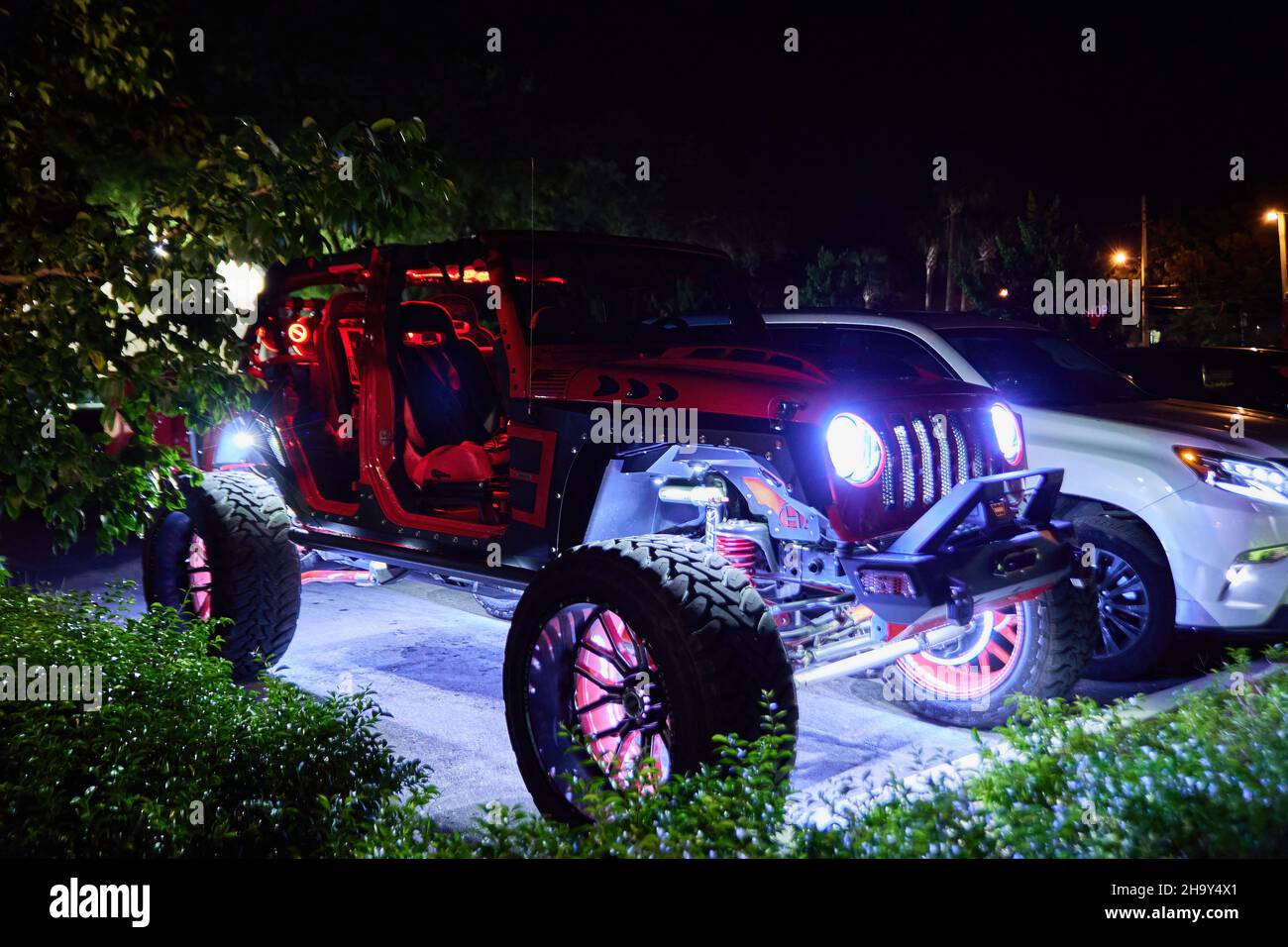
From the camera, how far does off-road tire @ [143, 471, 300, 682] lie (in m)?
6.44

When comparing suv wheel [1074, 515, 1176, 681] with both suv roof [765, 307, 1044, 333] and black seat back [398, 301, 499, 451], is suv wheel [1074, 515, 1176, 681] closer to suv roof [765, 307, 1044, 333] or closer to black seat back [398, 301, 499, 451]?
suv roof [765, 307, 1044, 333]

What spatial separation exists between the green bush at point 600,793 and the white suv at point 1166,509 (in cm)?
162

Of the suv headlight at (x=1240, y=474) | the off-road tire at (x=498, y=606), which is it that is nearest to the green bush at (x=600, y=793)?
the suv headlight at (x=1240, y=474)

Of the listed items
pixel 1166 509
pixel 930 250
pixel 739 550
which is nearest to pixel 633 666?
pixel 739 550

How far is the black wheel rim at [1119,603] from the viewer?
256 inches

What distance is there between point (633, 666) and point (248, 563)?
9.58ft

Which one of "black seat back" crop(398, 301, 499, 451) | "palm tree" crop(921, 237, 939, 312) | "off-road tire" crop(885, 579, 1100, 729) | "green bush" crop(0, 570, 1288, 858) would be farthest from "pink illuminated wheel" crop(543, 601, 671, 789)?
"palm tree" crop(921, 237, 939, 312)

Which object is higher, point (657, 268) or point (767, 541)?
point (657, 268)

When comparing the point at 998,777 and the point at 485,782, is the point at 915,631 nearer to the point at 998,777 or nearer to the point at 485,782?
the point at 998,777

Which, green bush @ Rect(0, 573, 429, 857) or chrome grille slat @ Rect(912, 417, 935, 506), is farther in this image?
chrome grille slat @ Rect(912, 417, 935, 506)

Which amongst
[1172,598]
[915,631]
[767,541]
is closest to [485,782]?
[767,541]

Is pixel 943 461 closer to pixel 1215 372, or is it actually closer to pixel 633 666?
pixel 633 666

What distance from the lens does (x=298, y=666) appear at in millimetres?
7027

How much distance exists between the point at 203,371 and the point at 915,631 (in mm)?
3355
